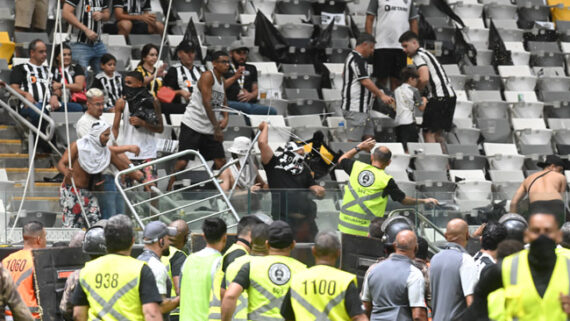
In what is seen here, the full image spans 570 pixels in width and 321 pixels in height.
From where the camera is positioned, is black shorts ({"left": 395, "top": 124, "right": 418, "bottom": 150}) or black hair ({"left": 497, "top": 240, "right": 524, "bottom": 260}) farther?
black shorts ({"left": 395, "top": 124, "right": 418, "bottom": 150})

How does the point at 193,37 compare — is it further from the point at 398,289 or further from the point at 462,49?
the point at 398,289

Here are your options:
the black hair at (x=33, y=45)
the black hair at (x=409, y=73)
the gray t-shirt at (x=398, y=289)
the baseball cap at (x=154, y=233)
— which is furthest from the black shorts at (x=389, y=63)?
the gray t-shirt at (x=398, y=289)

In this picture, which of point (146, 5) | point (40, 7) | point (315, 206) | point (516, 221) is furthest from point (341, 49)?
point (516, 221)

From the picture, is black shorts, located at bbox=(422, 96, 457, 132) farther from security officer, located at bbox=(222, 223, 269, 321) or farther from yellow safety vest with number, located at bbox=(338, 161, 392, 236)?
security officer, located at bbox=(222, 223, 269, 321)

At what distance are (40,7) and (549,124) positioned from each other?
7.48 metres

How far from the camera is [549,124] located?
61.9ft

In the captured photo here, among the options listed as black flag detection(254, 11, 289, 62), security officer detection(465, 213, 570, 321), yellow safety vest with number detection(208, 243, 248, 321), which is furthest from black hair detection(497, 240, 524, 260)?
black flag detection(254, 11, 289, 62)

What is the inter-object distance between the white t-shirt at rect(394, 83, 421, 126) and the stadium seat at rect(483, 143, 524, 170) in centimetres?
154

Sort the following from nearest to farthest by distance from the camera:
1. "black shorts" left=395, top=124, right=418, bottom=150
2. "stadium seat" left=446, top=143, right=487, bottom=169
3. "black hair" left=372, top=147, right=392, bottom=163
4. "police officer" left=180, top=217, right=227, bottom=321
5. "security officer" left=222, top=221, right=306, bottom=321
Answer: "security officer" left=222, top=221, right=306, bottom=321, "police officer" left=180, top=217, right=227, bottom=321, "black hair" left=372, top=147, right=392, bottom=163, "black shorts" left=395, top=124, right=418, bottom=150, "stadium seat" left=446, top=143, right=487, bottom=169

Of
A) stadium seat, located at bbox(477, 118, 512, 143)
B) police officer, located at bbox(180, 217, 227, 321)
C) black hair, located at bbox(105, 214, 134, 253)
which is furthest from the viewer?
stadium seat, located at bbox(477, 118, 512, 143)

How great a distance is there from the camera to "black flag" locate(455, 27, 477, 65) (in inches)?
759

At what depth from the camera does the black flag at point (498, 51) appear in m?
19.7

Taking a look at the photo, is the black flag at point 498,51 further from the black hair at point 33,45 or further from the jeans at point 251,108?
the black hair at point 33,45

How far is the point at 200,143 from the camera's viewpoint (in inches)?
590
